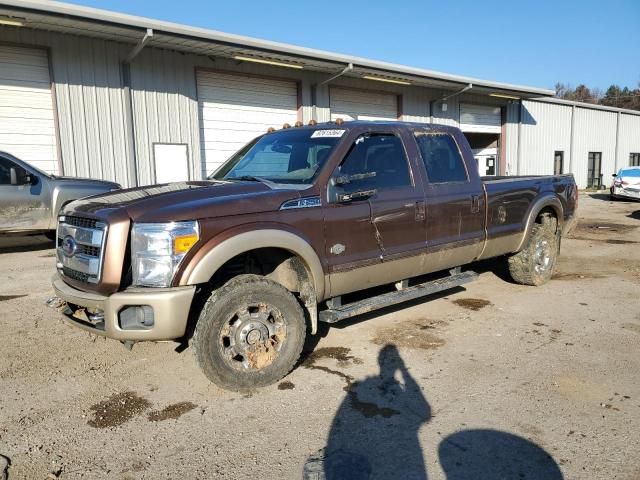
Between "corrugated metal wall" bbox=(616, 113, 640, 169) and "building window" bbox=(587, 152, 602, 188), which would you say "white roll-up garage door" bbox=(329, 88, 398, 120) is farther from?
"corrugated metal wall" bbox=(616, 113, 640, 169)

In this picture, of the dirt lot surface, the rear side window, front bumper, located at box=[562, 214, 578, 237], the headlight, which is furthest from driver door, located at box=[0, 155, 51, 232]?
front bumper, located at box=[562, 214, 578, 237]

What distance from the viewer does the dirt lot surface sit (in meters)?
2.78

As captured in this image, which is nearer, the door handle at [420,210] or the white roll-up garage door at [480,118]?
the door handle at [420,210]

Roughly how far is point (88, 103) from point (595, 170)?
29247mm

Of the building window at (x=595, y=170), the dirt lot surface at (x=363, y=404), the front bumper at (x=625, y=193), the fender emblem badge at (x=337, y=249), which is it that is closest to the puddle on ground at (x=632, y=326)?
the dirt lot surface at (x=363, y=404)

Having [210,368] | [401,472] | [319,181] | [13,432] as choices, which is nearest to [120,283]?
[210,368]

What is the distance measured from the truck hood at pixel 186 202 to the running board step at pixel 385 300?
1.05 metres

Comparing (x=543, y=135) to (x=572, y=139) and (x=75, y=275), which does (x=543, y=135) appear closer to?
(x=572, y=139)

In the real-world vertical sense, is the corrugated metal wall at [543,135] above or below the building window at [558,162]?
above

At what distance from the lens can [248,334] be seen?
3646 mm

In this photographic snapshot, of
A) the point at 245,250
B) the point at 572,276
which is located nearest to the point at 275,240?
the point at 245,250

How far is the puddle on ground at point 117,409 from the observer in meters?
3.29

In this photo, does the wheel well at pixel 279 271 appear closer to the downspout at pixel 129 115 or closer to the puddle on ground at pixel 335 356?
the puddle on ground at pixel 335 356

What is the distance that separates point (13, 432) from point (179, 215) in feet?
5.66
